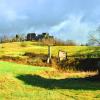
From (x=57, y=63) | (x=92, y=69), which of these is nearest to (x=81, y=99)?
(x=92, y=69)

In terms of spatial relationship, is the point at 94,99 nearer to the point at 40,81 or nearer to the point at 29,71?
the point at 40,81

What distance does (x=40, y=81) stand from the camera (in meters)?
36.2

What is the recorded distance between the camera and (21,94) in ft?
89.0

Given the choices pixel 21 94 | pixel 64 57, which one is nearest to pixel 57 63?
pixel 64 57

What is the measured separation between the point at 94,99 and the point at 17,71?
52.0 ft

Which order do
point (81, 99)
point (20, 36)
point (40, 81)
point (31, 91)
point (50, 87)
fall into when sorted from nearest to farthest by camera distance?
1. point (81, 99)
2. point (31, 91)
3. point (50, 87)
4. point (40, 81)
5. point (20, 36)

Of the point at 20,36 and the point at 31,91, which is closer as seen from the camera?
the point at 31,91

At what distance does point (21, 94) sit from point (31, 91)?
6.00ft

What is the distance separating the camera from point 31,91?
28875 mm

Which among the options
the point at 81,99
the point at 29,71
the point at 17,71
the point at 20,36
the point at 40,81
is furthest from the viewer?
the point at 20,36

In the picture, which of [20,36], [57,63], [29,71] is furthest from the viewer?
[20,36]

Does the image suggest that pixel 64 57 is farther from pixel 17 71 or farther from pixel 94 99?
pixel 94 99

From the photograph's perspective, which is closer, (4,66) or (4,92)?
(4,92)

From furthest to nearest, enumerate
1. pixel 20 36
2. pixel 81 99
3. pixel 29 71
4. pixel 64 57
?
pixel 20 36, pixel 64 57, pixel 29 71, pixel 81 99
